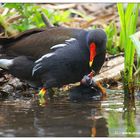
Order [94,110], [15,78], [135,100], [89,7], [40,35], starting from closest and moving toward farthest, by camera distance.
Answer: [94,110]
[135,100]
[40,35]
[15,78]
[89,7]

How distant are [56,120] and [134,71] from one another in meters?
2.08

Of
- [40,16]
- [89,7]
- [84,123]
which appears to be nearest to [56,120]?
[84,123]

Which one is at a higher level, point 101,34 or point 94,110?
point 101,34

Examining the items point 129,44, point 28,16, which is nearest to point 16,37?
point 28,16

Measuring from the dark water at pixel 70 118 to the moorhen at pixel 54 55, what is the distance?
0.38 metres

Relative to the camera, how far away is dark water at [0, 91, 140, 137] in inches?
193

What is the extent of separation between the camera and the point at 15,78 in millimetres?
7531

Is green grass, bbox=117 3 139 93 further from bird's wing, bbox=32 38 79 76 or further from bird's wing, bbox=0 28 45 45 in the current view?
bird's wing, bbox=0 28 45 45

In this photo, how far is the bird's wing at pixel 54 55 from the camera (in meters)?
6.82

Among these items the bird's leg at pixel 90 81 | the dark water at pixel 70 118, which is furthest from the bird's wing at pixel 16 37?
the dark water at pixel 70 118

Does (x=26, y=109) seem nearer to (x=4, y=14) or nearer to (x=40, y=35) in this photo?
(x=40, y=35)

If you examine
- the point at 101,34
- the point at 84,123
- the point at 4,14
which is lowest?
the point at 84,123

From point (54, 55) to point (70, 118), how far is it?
1.49 metres

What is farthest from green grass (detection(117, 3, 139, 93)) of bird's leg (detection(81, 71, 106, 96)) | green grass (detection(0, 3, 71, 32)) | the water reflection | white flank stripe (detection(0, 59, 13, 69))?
green grass (detection(0, 3, 71, 32))
